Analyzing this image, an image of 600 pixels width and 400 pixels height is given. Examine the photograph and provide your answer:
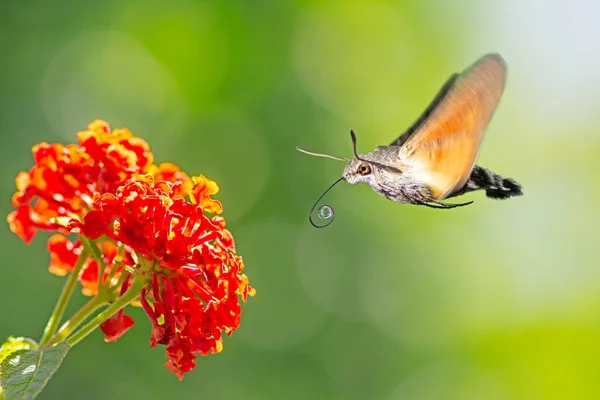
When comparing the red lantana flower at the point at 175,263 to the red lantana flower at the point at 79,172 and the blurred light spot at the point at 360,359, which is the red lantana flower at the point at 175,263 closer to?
the red lantana flower at the point at 79,172

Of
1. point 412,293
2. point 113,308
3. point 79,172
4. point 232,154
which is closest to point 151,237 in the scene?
point 113,308

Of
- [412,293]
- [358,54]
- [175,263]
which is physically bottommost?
[412,293]

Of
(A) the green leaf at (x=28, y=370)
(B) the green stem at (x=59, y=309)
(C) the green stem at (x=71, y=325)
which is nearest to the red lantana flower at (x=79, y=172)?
(B) the green stem at (x=59, y=309)

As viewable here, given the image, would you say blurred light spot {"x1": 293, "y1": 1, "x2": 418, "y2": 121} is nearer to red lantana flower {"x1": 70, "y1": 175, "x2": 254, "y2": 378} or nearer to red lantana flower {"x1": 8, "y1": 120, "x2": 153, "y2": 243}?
red lantana flower {"x1": 8, "y1": 120, "x2": 153, "y2": 243}

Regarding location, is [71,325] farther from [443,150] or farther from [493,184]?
[493,184]

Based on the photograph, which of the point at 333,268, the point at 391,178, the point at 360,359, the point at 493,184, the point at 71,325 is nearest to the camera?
the point at 71,325

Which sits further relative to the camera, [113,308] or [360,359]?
[360,359]
